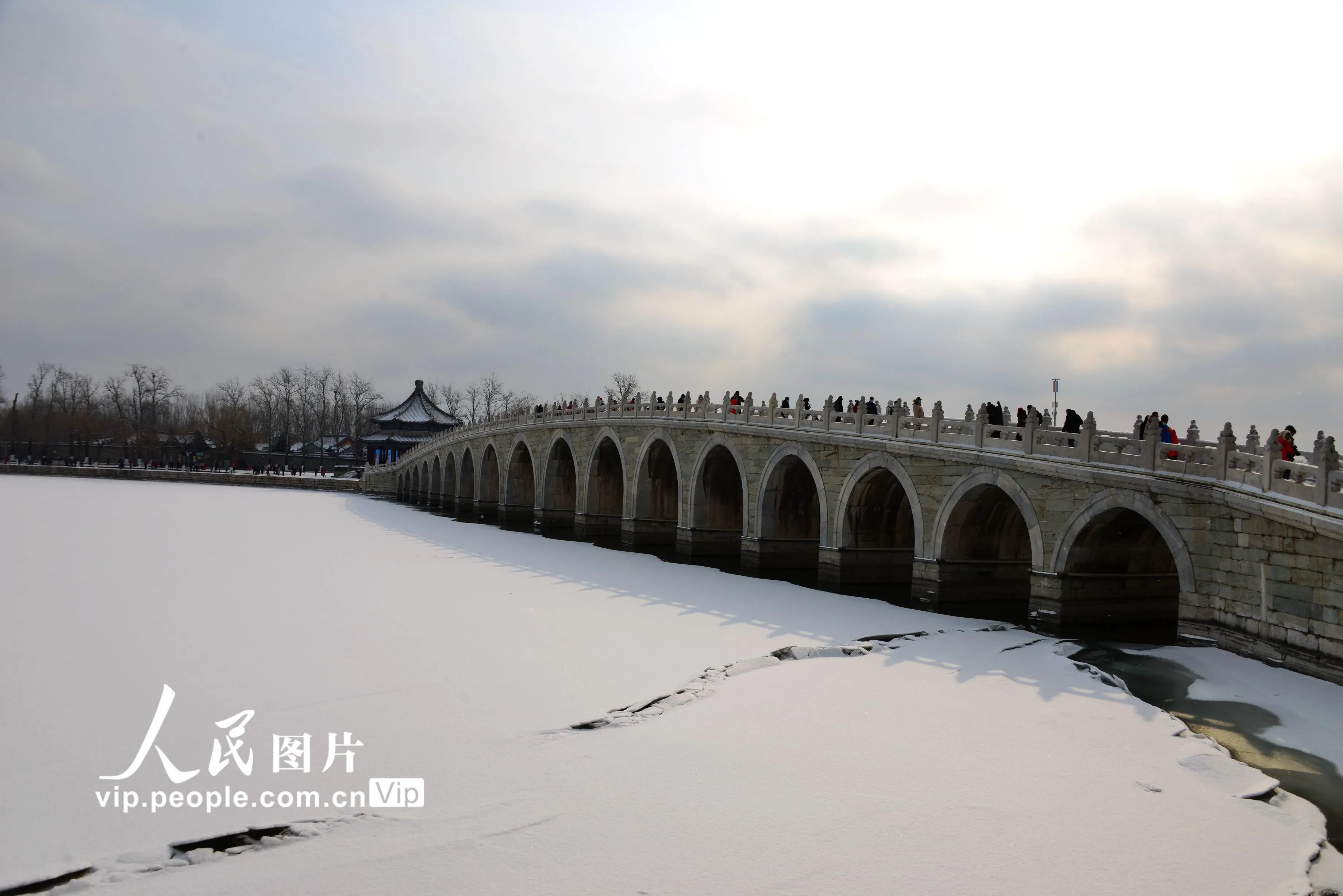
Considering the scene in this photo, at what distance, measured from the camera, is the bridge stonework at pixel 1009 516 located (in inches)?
504

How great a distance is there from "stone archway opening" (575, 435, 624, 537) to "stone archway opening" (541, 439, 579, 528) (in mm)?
2239

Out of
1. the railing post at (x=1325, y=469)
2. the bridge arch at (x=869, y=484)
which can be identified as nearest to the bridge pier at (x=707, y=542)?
the bridge arch at (x=869, y=484)

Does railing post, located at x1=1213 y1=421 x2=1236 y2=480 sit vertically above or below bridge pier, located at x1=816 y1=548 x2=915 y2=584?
above

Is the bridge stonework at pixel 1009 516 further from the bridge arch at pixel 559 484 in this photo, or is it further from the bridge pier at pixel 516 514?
the bridge pier at pixel 516 514

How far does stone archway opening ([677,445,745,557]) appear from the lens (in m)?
28.1

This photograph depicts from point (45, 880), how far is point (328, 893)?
2076 mm

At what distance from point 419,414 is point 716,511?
53.4 meters

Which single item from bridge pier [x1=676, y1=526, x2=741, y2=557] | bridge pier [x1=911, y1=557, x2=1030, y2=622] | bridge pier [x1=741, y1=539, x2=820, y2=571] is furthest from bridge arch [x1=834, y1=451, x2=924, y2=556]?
bridge pier [x1=676, y1=526, x2=741, y2=557]

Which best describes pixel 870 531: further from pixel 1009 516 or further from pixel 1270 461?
pixel 1270 461

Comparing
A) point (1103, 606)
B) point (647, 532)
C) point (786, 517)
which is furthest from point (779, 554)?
point (1103, 606)

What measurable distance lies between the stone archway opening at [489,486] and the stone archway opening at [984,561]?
31.0 m

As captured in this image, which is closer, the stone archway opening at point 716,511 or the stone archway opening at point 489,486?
the stone archway opening at point 716,511

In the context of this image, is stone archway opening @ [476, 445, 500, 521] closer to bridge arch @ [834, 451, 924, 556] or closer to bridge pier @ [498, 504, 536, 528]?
bridge pier @ [498, 504, 536, 528]

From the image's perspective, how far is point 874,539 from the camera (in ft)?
74.8
